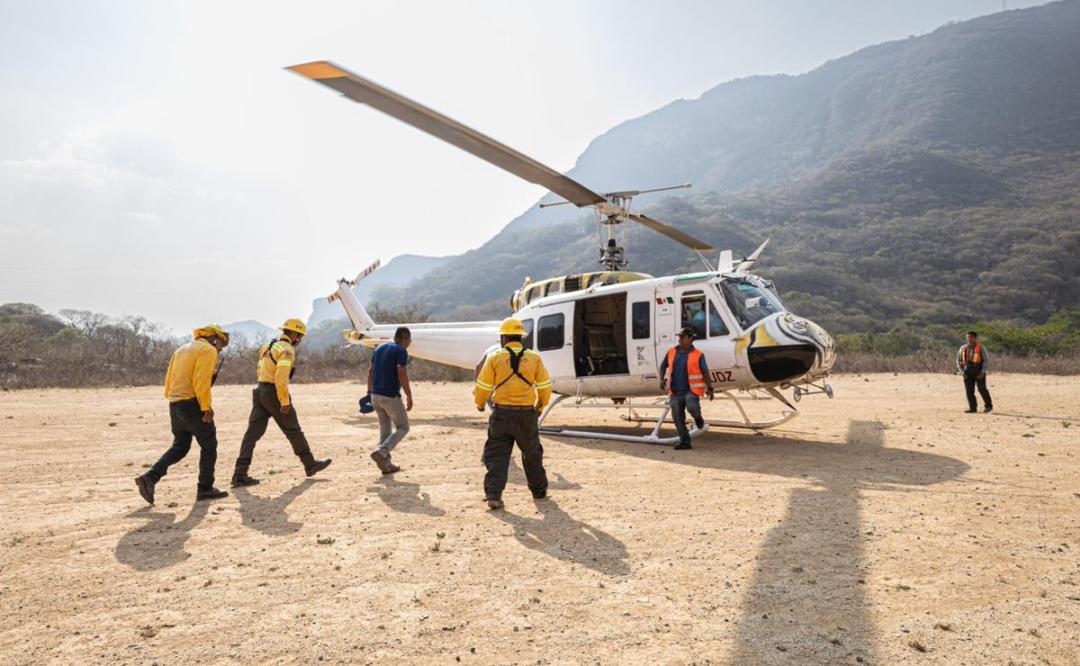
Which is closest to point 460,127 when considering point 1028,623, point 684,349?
point 684,349

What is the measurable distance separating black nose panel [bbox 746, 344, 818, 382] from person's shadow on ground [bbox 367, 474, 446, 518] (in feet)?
16.6

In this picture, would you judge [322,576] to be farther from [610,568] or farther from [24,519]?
[24,519]

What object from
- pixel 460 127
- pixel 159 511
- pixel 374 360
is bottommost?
pixel 159 511

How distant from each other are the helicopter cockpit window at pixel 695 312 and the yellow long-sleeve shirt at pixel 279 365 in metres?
5.72

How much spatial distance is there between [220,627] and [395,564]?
120 cm

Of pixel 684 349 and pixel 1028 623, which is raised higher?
pixel 684 349

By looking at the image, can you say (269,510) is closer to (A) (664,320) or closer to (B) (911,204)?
(A) (664,320)

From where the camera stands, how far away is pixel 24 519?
539 centimetres

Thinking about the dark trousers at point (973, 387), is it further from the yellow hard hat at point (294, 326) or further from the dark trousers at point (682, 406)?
the yellow hard hat at point (294, 326)

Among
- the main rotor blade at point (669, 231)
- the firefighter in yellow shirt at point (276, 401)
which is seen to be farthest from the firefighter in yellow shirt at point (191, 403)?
the main rotor blade at point (669, 231)

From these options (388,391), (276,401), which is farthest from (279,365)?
(388,391)

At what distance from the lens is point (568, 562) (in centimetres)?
408

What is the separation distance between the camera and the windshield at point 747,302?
8.71 meters

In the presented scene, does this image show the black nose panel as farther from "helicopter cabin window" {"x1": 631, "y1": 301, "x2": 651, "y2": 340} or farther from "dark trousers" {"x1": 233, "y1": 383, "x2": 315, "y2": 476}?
"dark trousers" {"x1": 233, "y1": 383, "x2": 315, "y2": 476}
